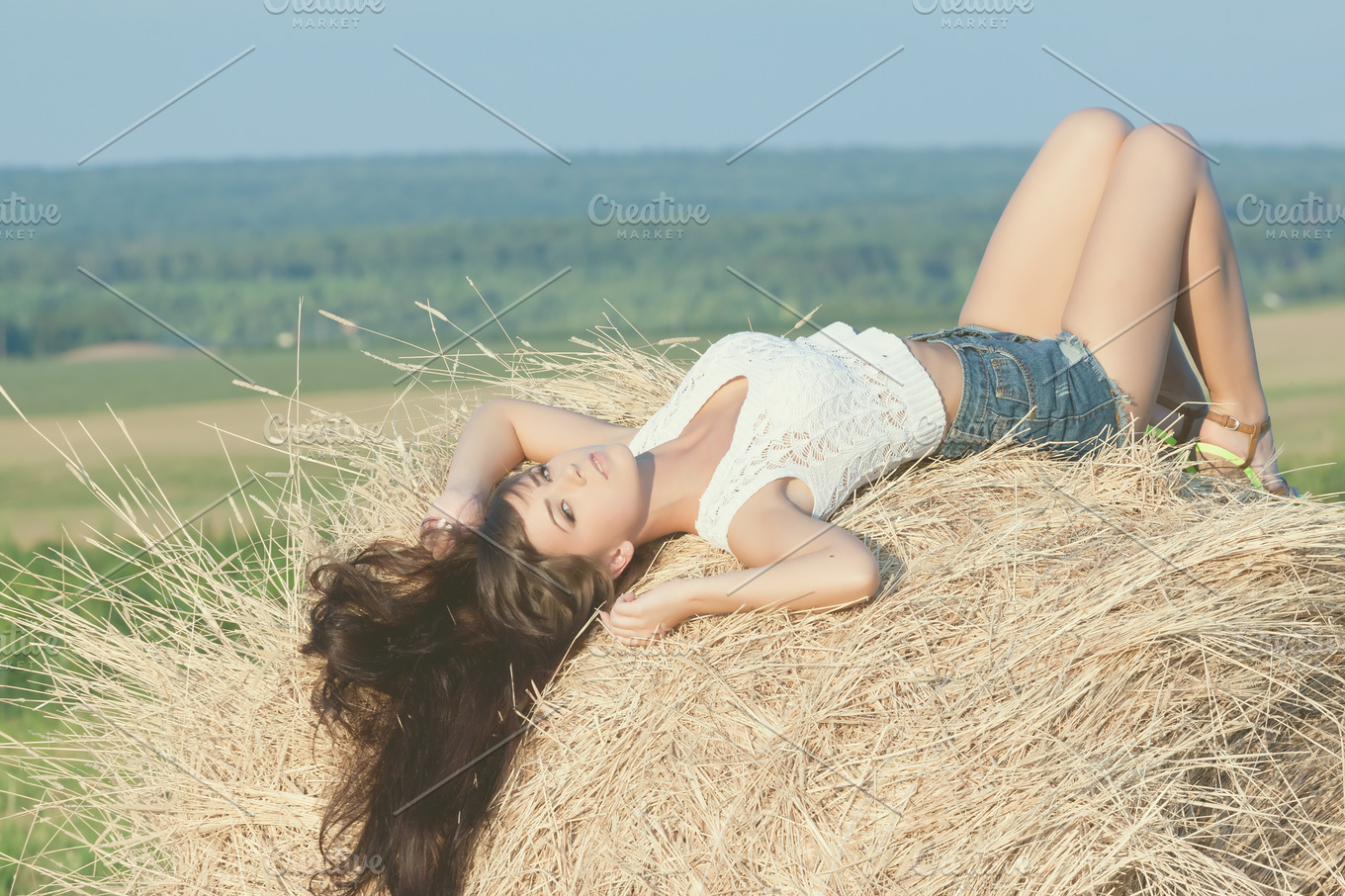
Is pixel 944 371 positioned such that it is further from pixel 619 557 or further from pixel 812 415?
pixel 619 557

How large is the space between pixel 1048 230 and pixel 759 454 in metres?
1.55

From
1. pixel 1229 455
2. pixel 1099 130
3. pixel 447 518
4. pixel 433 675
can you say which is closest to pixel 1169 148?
pixel 1099 130

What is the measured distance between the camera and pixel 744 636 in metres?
2.42

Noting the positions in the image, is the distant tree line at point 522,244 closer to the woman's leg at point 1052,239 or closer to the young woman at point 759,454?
the woman's leg at point 1052,239

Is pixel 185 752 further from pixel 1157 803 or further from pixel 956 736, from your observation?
pixel 1157 803

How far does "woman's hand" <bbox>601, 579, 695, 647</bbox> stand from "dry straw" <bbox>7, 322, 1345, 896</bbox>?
0.04 m

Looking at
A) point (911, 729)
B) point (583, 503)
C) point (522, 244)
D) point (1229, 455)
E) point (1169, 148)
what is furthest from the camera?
point (522, 244)

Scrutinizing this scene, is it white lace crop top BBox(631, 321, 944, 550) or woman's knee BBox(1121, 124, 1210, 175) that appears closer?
white lace crop top BBox(631, 321, 944, 550)

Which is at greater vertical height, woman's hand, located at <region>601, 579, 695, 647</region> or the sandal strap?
woman's hand, located at <region>601, 579, 695, 647</region>

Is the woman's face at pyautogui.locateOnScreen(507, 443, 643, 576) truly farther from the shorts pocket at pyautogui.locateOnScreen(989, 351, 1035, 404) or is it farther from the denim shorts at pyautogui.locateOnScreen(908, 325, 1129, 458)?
the shorts pocket at pyautogui.locateOnScreen(989, 351, 1035, 404)

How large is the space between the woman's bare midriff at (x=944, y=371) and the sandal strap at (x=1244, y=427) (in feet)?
3.16

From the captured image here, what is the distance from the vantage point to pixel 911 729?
216 centimetres

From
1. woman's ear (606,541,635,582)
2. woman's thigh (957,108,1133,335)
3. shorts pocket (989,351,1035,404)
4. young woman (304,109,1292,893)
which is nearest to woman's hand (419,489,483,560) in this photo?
young woman (304,109,1292,893)

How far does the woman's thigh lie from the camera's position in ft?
12.0
